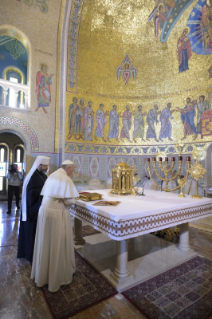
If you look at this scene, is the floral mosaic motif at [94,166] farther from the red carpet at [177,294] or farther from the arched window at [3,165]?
the red carpet at [177,294]

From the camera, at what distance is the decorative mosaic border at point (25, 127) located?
7258mm

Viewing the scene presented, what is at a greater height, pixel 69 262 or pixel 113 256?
pixel 69 262

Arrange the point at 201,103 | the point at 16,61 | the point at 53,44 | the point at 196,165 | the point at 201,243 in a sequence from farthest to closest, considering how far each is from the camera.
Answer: the point at 16,61 → the point at 53,44 → the point at 201,103 → the point at 201,243 → the point at 196,165

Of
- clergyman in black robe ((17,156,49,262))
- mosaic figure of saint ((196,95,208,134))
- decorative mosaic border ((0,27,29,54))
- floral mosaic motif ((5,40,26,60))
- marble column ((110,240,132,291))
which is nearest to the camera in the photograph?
marble column ((110,240,132,291))

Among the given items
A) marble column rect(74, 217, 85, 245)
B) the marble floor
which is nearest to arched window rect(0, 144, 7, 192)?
the marble floor

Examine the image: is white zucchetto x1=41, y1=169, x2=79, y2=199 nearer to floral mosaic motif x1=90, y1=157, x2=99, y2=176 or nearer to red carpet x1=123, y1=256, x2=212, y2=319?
red carpet x1=123, y1=256, x2=212, y2=319

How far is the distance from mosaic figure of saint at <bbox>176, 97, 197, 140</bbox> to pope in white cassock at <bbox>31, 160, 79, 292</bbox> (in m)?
7.30

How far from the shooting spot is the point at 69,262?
2691mm

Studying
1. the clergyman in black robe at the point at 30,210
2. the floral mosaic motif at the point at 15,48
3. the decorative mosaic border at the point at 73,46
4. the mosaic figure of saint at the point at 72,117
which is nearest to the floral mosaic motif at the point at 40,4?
the decorative mosaic border at the point at 73,46

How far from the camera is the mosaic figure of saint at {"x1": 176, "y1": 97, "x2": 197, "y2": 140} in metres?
8.23

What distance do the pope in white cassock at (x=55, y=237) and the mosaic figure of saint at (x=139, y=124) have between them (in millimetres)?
7616

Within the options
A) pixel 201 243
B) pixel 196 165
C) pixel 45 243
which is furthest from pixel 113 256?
pixel 196 165

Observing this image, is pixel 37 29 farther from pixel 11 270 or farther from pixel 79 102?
pixel 11 270

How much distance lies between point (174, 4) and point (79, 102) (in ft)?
19.9
